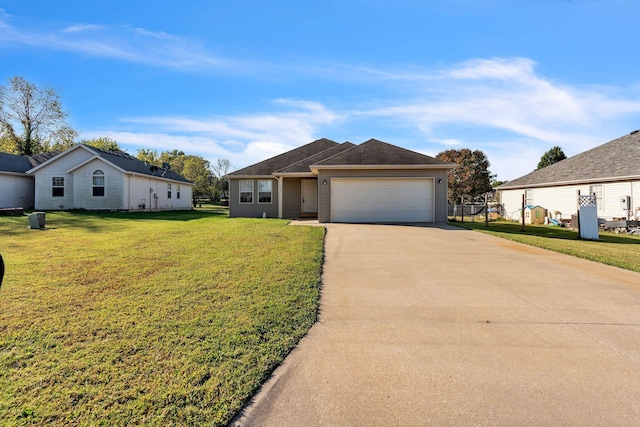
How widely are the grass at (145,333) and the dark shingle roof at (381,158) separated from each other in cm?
872

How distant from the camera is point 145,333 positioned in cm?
303

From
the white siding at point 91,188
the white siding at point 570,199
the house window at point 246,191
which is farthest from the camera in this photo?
the white siding at point 91,188

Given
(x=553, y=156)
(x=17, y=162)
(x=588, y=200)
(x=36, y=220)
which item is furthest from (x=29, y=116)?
(x=553, y=156)

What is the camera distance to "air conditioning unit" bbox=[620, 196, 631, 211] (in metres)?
15.5

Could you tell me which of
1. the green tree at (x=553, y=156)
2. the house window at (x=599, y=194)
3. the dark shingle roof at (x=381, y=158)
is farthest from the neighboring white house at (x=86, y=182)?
the green tree at (x=553, y=156)

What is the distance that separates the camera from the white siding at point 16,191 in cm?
2111

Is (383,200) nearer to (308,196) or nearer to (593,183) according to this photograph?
(308,196)

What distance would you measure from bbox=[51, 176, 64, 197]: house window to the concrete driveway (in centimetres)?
2445

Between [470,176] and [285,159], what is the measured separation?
23213 mm

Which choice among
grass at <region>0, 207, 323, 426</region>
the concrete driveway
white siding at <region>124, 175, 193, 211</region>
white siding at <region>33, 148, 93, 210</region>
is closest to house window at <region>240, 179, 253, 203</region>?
white siding at <region>124, 175, 193, 211</region>

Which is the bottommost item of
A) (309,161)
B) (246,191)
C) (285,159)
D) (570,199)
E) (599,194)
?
(570,199)

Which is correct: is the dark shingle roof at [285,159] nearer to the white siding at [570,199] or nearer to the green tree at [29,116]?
the white siding at [570,199]

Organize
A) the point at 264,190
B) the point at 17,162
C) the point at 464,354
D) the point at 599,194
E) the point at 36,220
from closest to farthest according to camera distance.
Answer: the point at 464,354 < the point at 36,220 < the point at 599,194 < the point at 264,190 < the point at 17,162

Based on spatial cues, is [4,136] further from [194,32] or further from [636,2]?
[636,2]
